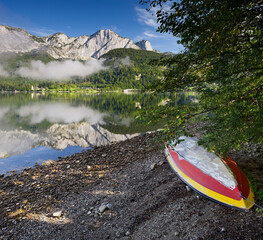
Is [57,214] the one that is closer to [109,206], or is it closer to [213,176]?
[109,206]

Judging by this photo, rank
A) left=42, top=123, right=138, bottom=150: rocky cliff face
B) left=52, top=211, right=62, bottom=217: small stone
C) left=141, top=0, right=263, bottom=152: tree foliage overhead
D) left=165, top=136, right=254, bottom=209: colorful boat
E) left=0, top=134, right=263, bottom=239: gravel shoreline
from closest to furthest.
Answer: left=141, top=0, right=263, bottom=152: tree foliage overhead < left=0, top=134, right=263, bottom=239: gravel shoreline < left=165, top=136, right=254, bottom=209: colorful boat < left=52, top=211, right=62, bottom=217: small stone < left=42, top=123, right=138, bottom=150: rocky cliff face

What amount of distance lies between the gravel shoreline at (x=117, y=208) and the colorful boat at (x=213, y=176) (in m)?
0.36

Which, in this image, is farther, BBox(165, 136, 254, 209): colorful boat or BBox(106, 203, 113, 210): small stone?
BBox(106, 203, 113, 210): small stone

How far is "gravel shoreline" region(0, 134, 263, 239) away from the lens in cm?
585

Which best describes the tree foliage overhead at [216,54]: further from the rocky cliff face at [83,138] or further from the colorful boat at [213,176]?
the rocky cliff face at [83,138]

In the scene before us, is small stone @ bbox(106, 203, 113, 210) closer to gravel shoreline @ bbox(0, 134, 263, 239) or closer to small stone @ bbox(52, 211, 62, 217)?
gravel shoreline @ bbox(0, 134, 263, 239)

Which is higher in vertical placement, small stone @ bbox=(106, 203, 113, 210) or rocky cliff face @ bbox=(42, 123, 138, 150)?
small stone @ bbox=(106, 203, 113, 210)

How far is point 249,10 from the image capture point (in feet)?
13.4

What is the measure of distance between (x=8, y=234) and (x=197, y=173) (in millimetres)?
8757

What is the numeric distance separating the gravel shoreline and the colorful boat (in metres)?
0.36

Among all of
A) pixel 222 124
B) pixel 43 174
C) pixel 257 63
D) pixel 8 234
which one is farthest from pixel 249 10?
pixel 43 174

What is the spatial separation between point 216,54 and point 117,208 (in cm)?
762

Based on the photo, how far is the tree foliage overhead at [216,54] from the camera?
13.9 ft

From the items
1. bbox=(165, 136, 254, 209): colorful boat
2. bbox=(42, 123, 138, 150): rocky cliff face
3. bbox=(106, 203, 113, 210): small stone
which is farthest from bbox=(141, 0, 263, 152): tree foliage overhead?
bbox=(42, 123, 138, 150): rocky cliff face
